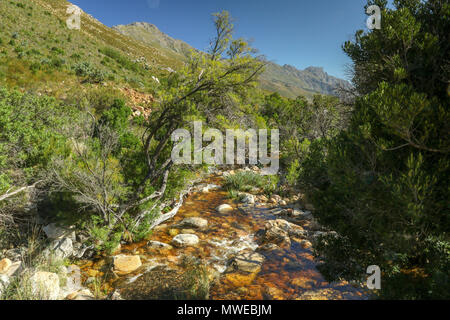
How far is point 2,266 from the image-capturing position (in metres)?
4.73

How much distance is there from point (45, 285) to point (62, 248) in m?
1.69

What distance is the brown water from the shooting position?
5.14 meters

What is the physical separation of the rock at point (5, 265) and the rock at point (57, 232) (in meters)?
1.03

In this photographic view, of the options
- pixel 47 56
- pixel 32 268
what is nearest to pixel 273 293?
pixel 32 268

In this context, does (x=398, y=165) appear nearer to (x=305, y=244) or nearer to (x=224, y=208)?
(x=305, y=244)

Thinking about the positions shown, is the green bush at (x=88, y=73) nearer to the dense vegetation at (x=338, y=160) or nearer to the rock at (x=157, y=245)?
the dense vegetation at (x=338, y=160)

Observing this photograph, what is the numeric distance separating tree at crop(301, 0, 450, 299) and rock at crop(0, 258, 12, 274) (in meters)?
6.56

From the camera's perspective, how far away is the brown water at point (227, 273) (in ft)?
16.9

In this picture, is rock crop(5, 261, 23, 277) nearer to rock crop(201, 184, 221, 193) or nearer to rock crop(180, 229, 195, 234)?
rock crop(180, 229, 195, 234)

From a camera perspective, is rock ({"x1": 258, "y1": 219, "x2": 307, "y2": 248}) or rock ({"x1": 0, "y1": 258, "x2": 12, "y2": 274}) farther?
rock ({"x1": 258, "y1": 219, "x2": 307, "y2": 248})

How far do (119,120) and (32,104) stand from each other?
5.91 m

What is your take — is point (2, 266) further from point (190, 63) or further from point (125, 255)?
point (190, 63)

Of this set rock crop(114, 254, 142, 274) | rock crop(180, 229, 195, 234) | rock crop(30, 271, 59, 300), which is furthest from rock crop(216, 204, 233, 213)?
rock crop(30, 271, 59, 300)
